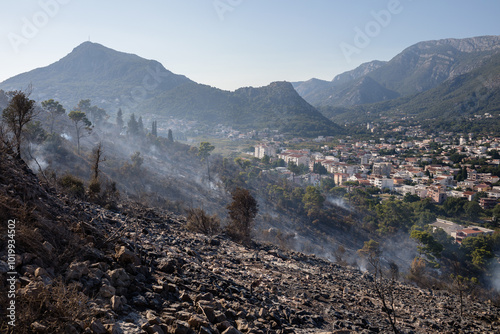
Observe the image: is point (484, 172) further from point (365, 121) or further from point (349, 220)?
point (365, 121)

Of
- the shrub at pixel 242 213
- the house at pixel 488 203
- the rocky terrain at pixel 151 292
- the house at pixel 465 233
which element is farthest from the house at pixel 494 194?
the shrub at pixel 242 213

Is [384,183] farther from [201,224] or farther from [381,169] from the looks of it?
[201,224]

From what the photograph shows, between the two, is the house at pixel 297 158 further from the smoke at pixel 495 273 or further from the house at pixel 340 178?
the smoke at pixel 495 273

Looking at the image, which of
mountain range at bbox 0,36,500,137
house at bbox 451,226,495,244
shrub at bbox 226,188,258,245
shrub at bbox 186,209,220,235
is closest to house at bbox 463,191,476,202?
house at bbox 451,226,495,244

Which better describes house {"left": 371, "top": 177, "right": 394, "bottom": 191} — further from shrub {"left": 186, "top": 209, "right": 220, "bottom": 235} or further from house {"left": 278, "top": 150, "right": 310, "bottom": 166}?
shrub {"left": 186, "top": 209, "right": 220, "bottom": 235}

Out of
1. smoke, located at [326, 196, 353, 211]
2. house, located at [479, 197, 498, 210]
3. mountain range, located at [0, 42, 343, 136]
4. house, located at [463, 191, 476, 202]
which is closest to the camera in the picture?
smoke, located at [326, 196, 353, 211]

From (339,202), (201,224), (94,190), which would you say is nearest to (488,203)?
(339,202)
